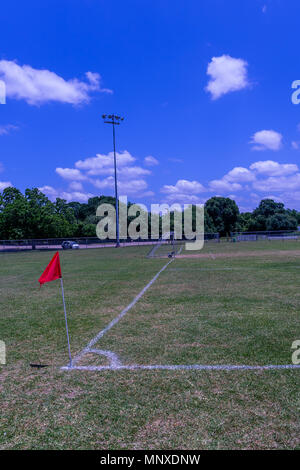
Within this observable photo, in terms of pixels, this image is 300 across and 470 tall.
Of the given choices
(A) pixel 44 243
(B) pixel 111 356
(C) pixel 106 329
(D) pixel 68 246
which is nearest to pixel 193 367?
(B) pixel 111 356

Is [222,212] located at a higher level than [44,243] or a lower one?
higher

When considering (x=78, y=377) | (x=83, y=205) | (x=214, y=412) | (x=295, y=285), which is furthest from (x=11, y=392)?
(x=83, y=205)

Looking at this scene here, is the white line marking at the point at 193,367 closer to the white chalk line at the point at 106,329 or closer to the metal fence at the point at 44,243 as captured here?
the white chalk line at the point at 106,329

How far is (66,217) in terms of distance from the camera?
7925cm

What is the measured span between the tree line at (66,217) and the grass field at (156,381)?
42067 millimetres

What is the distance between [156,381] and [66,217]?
78.8 metres

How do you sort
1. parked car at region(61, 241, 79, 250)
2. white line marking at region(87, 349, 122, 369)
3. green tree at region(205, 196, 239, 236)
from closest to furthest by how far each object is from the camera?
white line marking at region(87, 349, 122, 369) < parked car at region(61, 241, 79, 250) < green tree at region(205, 196, 239, 236)

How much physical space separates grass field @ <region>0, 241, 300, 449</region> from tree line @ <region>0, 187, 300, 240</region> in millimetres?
42067

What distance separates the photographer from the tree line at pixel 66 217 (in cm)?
4666

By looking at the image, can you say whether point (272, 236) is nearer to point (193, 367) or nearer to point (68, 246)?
point (68, 246)

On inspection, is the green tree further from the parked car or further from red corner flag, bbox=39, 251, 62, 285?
red corner flag, bbox=39, 251, 62, 285


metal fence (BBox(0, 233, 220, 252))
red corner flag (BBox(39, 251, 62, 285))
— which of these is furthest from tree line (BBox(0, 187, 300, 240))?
red corner flag (BBox(39, 251, 62, 285))

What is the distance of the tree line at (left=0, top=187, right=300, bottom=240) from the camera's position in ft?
153

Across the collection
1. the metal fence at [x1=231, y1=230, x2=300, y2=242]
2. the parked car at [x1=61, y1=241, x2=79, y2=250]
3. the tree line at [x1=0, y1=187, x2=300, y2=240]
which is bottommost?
the parked car at [x1=61, y1=241, x2=79, y2=250]
